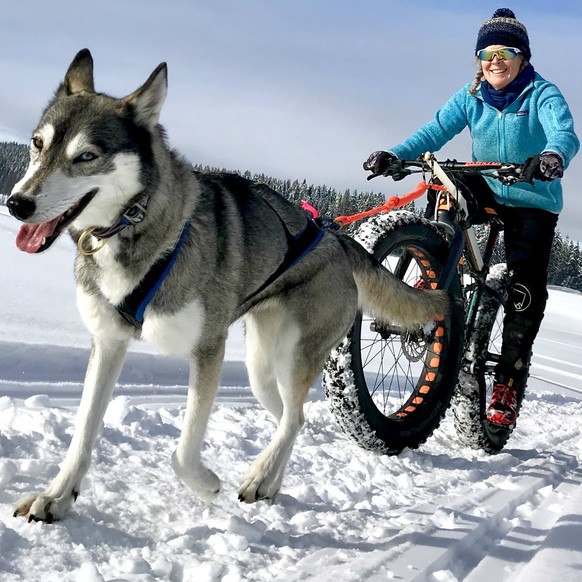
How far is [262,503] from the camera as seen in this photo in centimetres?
266

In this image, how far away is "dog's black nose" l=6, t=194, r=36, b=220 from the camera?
2.05 m

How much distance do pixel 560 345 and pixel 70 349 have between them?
14.2m

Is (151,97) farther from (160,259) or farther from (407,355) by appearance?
(407,355)

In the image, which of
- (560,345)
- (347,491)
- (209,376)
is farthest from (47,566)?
(560,345)

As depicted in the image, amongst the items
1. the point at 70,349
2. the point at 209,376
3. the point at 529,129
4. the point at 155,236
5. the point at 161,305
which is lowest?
the point at 70,349

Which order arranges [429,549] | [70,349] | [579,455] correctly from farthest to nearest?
[70,349] < [579,455] < [429,549]

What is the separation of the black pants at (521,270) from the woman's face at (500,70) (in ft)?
2.10

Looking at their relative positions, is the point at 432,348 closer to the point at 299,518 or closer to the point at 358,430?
the point at 358,430

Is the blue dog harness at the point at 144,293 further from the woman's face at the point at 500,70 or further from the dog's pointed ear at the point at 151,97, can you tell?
the woman's face at the point at 500,70

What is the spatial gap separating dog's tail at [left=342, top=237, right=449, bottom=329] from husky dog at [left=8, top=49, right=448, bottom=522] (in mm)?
→ 313

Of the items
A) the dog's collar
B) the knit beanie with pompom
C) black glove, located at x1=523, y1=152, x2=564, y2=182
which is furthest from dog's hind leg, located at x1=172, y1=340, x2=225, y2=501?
the knit beanie with pompom

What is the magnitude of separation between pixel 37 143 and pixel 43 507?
136 centimetres

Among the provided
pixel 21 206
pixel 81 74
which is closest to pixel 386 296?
pixel 81 74

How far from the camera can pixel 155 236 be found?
8.31 ft
